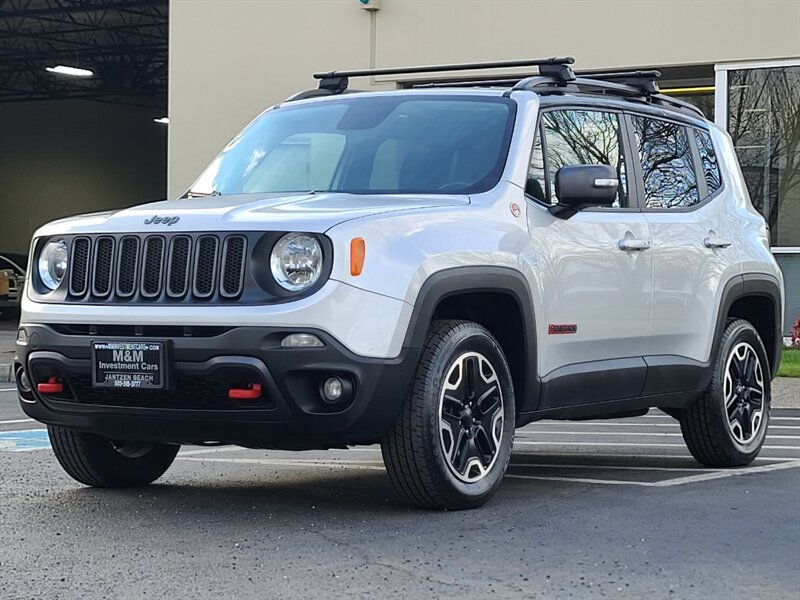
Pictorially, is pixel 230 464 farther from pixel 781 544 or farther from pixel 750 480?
pixel 781 544

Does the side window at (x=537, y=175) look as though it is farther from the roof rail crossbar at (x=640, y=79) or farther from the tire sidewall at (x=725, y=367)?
the tire sidewall at (x=725, y=367)

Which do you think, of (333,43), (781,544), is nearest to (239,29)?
(333,43)

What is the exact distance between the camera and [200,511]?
6.62 m

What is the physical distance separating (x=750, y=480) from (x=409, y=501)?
208 cm

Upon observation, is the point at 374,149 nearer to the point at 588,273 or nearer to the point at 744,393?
the point at 588,273

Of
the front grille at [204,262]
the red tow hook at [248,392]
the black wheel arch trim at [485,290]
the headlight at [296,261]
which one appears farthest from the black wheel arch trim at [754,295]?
the front grille at [204,262]

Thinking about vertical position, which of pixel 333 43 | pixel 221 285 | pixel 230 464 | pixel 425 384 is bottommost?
pixel 230 464

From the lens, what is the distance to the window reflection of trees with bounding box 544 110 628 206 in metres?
7.31

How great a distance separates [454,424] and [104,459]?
1.84 meters

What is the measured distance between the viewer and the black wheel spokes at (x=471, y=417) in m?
6.34

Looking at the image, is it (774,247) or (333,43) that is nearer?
(774,247)

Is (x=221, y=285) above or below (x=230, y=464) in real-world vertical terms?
above

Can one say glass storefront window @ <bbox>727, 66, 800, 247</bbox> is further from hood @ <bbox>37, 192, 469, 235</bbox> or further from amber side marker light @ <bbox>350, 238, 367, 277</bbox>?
amber side marker light @ <bbox>350, 238, 367, 277</bbox>

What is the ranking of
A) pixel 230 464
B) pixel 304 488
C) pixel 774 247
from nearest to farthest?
pixel 304 488
pixel 230 464
pixel 774 247
